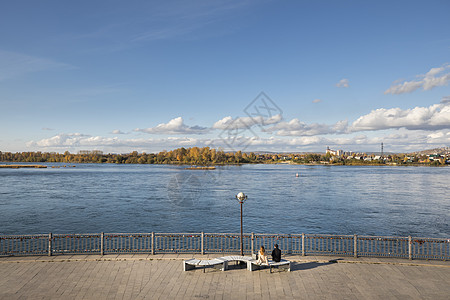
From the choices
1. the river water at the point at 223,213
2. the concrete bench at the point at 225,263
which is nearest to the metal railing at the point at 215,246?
the concrete bench at the point at 225,263

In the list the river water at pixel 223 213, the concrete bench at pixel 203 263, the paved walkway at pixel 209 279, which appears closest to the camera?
the paved walkway at pixel 209 279

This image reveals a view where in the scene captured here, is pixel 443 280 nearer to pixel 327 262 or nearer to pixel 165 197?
pixel 327 262

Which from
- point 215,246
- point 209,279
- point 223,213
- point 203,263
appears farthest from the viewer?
point 223,213

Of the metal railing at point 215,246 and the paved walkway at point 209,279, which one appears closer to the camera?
the paved walkway at point 209,279

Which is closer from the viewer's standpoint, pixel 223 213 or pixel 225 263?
pixel 225 263

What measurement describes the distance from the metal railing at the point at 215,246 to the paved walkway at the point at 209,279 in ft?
3.34

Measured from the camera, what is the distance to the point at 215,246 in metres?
30.0

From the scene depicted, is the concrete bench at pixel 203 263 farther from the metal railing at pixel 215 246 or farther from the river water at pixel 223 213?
the river water at pixel 223 213

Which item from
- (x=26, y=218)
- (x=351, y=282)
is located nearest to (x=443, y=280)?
(x=351, y=282)

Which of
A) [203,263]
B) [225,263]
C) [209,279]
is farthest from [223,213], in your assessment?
[209,279]

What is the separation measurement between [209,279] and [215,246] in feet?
55.0

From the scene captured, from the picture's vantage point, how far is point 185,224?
40781mm

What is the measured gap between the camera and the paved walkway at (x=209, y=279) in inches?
478

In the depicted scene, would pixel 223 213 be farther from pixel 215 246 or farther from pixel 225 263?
pixel 225 263
